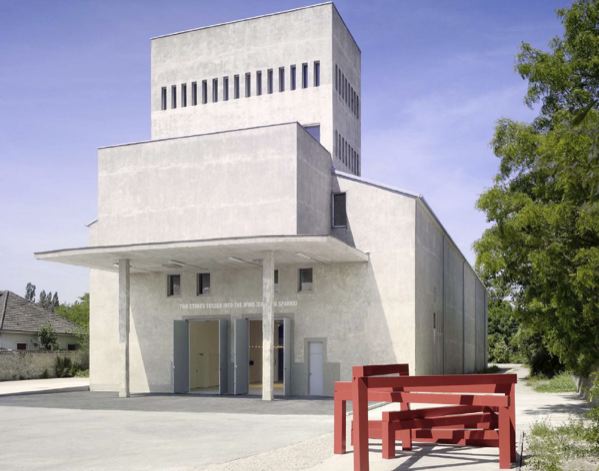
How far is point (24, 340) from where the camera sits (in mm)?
49125

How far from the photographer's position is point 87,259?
90.5 feet

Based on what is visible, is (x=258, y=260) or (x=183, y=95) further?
(x=183, y=95)

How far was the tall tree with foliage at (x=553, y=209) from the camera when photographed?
1477 centimetres

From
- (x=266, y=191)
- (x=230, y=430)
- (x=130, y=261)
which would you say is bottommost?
(x=230, y=430)

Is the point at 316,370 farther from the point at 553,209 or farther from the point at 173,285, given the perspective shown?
the point at 553,209

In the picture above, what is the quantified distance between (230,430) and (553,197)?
28.7 ft

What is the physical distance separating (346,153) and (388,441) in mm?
26544

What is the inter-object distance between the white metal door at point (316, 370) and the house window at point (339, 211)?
469 cm

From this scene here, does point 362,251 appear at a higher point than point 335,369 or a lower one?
higher

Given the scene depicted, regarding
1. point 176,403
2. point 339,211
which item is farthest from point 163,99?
point 176,403

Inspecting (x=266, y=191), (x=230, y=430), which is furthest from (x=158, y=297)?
(x=230, y=430)

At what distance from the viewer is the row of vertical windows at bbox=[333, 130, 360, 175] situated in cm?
3478

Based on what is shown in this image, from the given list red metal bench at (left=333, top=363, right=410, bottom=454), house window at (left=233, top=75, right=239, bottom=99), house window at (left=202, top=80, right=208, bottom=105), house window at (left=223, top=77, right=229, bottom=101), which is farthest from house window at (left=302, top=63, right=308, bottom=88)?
red metal bench at (left=333, top=363, right=410, bottom=454)

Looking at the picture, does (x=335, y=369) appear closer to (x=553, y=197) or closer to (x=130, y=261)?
(x=130, y=261)
